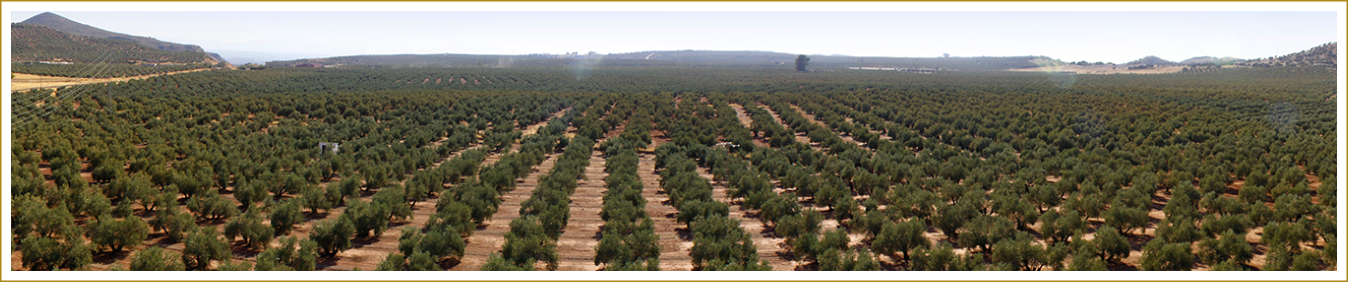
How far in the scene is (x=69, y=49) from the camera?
4670 inches

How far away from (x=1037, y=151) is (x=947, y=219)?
2098 cm

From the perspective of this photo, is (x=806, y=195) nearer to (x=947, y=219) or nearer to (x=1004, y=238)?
(x=947, y=219)

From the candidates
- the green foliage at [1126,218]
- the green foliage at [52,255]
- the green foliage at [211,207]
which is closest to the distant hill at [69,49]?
the green foliage at [211,207]

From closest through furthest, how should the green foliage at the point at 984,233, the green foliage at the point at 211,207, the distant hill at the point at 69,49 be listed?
1. the green foliage at the point at 984,233
2. the green foliage at the point at 211,207
3. the distant hill at the point at 69,49

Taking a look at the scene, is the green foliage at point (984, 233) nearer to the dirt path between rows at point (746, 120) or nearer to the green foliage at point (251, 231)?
the green foliage at point (251, 231)

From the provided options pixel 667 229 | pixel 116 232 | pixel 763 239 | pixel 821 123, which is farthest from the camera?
Result: pixel 821 123

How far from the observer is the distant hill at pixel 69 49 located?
10831 cm

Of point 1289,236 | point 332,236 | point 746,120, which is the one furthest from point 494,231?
point 746,120

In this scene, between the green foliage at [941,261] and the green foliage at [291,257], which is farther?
the green foliage at [941,261]

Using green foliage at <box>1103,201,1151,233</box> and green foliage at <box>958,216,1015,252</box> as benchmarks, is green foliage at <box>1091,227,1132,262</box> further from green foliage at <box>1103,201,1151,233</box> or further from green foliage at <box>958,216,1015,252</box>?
green foliage at <box>1103,201,1151,233</box>

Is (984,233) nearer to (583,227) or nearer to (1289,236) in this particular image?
(1289,236)

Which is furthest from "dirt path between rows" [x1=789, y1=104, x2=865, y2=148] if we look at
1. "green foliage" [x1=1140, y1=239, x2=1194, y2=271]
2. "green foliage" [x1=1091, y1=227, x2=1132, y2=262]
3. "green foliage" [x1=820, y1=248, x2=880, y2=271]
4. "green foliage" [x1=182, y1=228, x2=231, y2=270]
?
"green foliage" [x1=182, y1=228, x2=231, y2=270]

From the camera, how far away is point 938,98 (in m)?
83.0

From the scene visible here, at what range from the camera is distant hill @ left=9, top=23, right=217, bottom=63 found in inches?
4264
